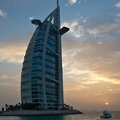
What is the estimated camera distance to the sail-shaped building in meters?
144

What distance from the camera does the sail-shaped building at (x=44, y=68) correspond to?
14400cm

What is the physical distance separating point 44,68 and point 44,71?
5.77 feet

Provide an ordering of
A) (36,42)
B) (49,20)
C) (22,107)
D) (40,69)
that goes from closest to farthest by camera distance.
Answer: (22,107) → (40,69) → (36,42) → (49,20)

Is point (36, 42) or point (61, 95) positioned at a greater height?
point (36, 42)

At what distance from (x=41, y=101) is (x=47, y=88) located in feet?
30.8

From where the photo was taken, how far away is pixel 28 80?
148000 millimetres

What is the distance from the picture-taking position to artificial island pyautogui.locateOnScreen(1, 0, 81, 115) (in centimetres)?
14338

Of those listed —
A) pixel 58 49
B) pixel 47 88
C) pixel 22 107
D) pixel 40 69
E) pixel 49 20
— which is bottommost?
pixel 22 107

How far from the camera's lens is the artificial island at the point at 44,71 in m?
143

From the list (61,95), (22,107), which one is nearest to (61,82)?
(61,95)

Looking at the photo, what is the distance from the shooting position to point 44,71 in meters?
145

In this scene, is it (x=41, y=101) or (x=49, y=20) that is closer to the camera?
(x=41, y=101)

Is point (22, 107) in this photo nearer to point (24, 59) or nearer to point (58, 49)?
point (24, 59)

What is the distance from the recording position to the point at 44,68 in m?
145
